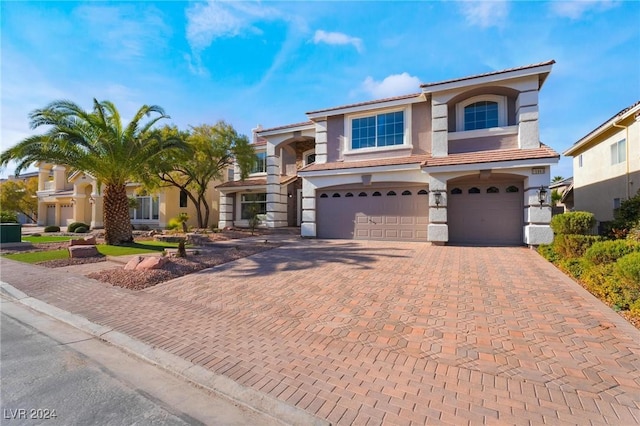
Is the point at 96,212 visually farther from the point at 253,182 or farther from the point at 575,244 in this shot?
the point at 575,244

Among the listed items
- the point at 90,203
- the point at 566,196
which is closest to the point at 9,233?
the point at 90,203

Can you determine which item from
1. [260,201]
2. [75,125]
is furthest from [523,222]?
[75,125]

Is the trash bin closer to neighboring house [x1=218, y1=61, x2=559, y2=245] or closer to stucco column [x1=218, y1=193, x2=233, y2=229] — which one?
stucco column [x1=218, y1=193, x2=233, y2=229]

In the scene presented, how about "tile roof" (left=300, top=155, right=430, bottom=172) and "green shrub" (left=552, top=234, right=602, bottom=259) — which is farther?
"tile roof" (left=300, top=155, right=430, bottom=172)

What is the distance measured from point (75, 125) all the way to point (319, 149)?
1121cm

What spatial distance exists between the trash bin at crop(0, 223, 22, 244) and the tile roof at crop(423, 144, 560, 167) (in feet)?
66.0

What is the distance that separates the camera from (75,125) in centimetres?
1334

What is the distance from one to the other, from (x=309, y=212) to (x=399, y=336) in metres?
11.9

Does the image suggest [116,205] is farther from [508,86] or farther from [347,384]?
[508,86]

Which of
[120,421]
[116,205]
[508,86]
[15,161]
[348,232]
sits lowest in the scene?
[120,421]

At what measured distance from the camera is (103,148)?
13.5m

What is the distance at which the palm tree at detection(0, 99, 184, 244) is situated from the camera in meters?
12.5

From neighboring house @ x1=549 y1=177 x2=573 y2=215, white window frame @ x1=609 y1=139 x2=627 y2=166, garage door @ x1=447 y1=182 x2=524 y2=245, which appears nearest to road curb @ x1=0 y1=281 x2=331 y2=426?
garage door @ x1=447 y1=182 x2=524 y2=245

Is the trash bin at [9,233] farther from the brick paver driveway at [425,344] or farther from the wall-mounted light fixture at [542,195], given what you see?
the wall-mounted light fixture at [542,195]
